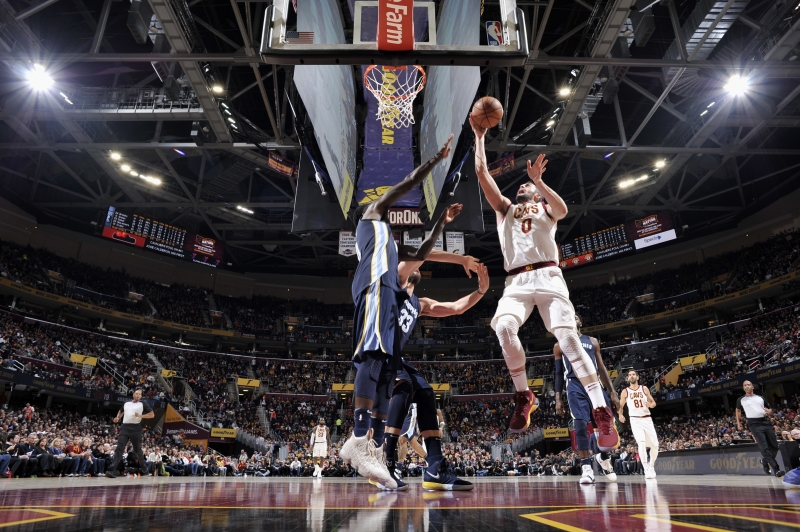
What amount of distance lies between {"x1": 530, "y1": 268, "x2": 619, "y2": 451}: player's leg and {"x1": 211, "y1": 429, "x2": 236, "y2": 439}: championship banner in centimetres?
2548

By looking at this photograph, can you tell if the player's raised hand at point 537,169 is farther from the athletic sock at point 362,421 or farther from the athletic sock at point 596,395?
the athletic sock at point 362,421

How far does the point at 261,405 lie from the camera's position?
3023 centimetres

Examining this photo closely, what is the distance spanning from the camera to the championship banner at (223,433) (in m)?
25.9

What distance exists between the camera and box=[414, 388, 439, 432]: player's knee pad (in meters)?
4.67

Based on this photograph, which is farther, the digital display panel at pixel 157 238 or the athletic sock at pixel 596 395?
the digital display panel at pixel 157 238

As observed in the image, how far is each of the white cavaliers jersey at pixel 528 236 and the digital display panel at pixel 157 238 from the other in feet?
82.7

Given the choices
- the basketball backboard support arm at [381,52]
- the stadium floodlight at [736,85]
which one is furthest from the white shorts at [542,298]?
the stadium floodlight at [736,85]

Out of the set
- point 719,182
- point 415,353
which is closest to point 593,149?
point 719,182

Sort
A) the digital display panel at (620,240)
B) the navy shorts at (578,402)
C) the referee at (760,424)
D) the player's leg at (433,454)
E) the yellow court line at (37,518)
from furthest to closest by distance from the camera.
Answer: the digital display panel at (620,240), the referee at (760,424), the navy shorts at (578,402), the player's leg at (433,454), the yellow court line at (37,518)

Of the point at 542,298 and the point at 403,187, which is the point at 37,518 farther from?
the point at 542,298

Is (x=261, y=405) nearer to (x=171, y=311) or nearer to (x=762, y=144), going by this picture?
(x=171, y=311)

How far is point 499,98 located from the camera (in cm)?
1856

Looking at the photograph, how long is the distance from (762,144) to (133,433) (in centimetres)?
2645

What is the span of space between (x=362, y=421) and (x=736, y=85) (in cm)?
1751
